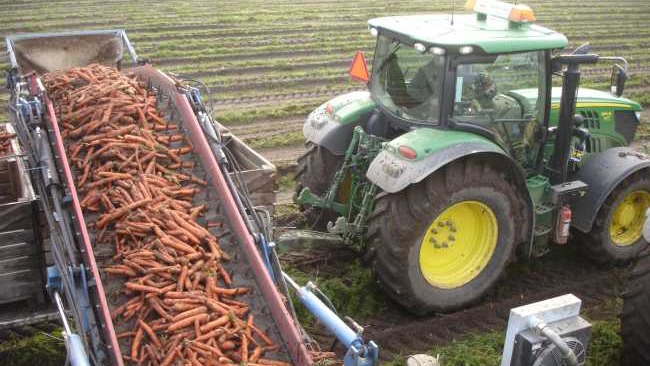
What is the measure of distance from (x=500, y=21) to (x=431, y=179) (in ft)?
5.82

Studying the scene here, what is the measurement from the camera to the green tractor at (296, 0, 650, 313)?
5.35 metres

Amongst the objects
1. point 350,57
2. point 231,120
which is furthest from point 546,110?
point 350,57

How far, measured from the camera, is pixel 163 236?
15.0 feet

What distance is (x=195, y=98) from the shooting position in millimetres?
5656

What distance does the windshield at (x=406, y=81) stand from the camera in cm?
562

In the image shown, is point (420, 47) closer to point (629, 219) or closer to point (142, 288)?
point (142, 288)

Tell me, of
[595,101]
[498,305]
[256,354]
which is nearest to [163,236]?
[256,354]

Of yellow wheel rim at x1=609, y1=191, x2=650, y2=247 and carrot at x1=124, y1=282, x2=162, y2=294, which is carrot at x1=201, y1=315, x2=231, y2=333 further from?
yellow wheel rim at x1=609, y1=191, x2=650, y2=247

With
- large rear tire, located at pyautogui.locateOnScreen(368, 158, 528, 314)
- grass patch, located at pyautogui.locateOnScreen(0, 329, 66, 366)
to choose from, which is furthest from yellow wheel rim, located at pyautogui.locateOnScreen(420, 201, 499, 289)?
grass patch, located at pyautogui.locateOnScreen(0, 329, 66, 366)

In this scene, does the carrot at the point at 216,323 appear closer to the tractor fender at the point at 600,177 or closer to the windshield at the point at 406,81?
the windshield at the point at 406,81

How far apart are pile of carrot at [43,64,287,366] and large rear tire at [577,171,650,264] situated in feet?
11.8

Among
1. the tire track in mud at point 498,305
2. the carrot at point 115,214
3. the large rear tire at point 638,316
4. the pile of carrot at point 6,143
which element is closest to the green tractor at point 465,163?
the tire track in mud at point 498,305

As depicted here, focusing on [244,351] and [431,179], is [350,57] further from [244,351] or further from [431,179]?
[244,351]

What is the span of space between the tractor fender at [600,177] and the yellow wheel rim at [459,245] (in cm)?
105
